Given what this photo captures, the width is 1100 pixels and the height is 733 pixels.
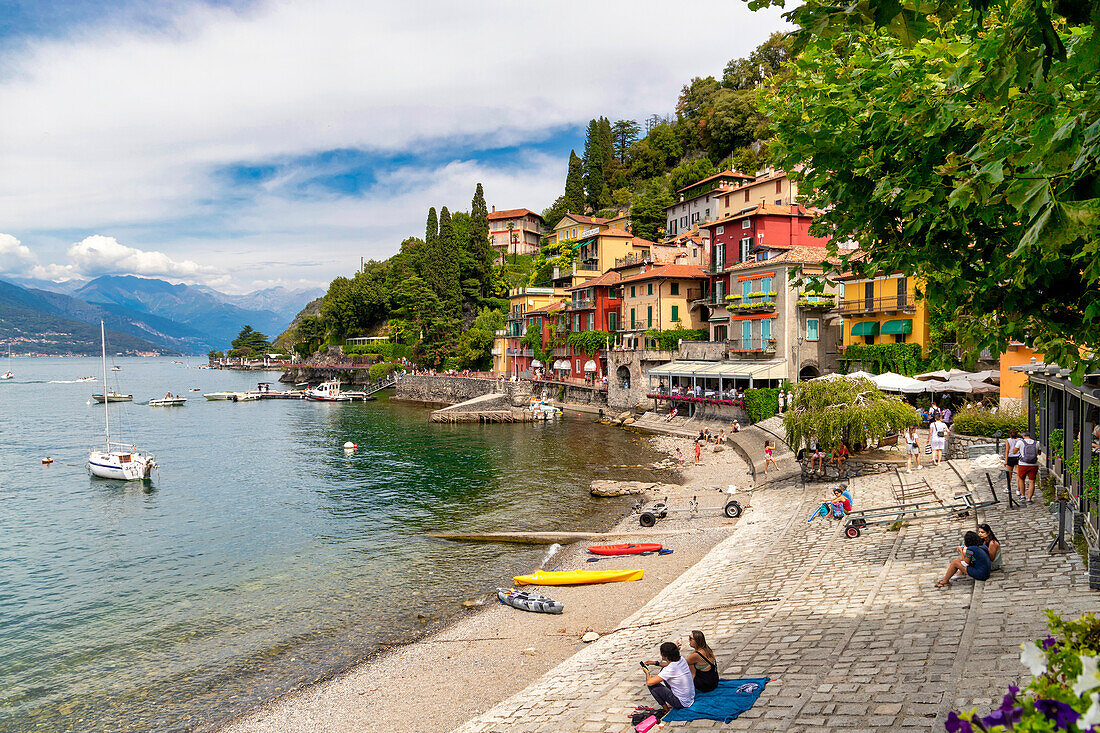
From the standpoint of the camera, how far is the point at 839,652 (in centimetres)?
988

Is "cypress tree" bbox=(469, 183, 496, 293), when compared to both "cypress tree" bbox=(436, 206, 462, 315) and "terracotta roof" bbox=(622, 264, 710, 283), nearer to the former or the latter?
"cypress tree" bbox=(436, 206, 462, 315)

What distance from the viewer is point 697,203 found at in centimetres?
7625

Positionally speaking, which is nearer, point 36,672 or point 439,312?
point 36,672

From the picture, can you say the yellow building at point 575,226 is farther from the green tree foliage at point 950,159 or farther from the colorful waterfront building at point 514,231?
the green tree foliage at point 950,159

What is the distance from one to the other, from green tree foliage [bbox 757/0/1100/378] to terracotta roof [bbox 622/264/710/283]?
150 feet

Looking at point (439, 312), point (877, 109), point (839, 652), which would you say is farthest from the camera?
point (439, 312)

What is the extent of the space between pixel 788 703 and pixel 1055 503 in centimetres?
1055

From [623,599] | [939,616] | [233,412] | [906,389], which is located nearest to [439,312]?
[233,412]

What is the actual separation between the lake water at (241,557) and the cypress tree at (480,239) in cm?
4538

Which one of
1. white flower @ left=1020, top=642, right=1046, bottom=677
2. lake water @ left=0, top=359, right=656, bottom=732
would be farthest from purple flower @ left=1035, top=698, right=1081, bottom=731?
lake water @ left=0, top=359, right=656, bottom=732

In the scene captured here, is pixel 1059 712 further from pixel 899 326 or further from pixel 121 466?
pixel 121 466

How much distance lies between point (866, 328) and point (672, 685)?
3677cm

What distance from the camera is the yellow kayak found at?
62.4 feet

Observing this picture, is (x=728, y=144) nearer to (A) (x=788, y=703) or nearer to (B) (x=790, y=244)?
(B) (x=790, y=244)
